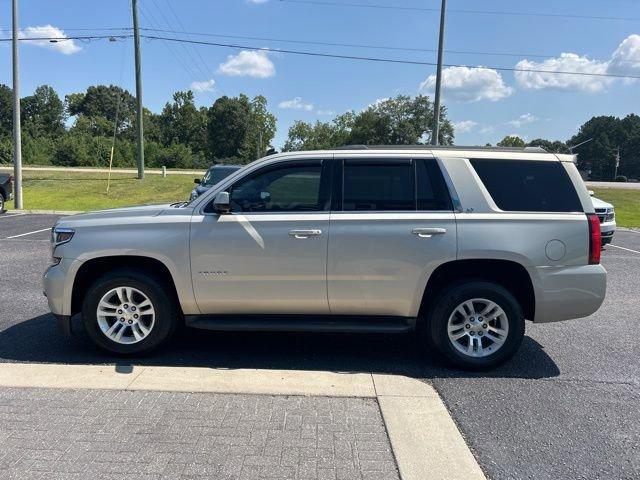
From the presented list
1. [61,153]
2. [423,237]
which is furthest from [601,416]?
[61,153]

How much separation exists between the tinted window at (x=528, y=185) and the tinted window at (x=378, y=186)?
623 mm

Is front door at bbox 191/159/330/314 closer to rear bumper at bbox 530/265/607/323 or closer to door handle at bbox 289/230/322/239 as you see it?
door handle at bbox 289/230/322/239

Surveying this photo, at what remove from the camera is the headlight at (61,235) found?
4512mm

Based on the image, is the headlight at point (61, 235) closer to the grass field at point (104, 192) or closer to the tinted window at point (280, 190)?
the tinted window at point (280, 190)

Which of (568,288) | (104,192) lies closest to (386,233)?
(568,288)

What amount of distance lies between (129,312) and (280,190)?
1.70 metres

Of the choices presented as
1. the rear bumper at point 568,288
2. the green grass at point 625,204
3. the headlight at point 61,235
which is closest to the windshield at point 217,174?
the headlight at point 61,235

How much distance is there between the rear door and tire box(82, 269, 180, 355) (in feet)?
4.84

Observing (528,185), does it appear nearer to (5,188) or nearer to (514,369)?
(514,369)

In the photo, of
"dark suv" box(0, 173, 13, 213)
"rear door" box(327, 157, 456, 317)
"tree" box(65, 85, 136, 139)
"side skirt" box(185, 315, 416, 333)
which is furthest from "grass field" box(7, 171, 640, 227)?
"tree" box(65, 85, 136, 139)

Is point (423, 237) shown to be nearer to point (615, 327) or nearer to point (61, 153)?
point (615, 327)

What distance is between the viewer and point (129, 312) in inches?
179

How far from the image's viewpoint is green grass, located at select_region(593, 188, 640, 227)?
1906 cm

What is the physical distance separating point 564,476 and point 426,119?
70.5m
